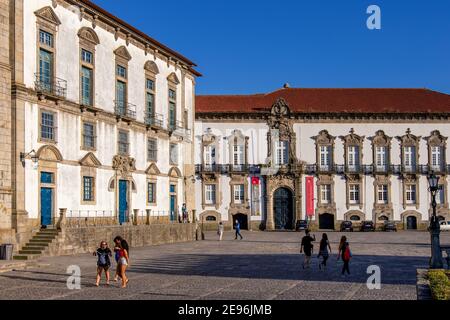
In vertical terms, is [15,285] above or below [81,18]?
below

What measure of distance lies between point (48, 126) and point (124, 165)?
7.45m

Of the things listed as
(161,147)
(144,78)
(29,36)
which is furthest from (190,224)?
(29,36)

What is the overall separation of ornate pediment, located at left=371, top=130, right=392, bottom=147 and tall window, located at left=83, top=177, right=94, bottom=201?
33.3m

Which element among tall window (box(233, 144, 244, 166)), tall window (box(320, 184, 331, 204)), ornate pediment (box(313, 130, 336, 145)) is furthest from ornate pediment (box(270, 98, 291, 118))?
tall window (box(320, 184, 331, 204))

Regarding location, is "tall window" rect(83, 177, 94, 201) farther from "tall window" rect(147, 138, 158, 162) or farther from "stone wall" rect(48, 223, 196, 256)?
"tall window" rect(147, 138, 158, 162)

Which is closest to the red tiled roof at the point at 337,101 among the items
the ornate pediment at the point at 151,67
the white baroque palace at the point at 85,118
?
the white baroque palace at the point at 85,118

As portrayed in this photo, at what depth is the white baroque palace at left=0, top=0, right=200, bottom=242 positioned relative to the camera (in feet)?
91.1

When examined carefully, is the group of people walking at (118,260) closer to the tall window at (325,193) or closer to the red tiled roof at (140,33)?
the red tiled roof at (140,33)

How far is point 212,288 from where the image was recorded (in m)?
17.9

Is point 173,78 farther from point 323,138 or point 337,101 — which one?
point 337,101

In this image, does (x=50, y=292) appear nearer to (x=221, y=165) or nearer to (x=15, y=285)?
(x=15, y=285)

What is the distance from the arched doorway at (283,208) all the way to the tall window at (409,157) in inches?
407
